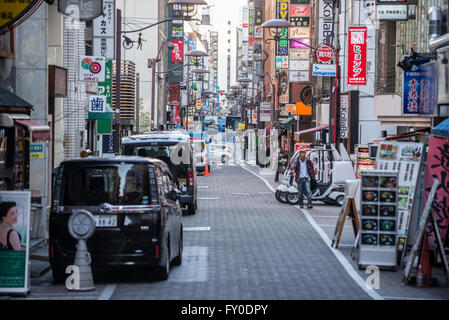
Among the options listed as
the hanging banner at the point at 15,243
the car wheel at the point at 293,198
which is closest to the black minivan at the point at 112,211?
the hanging banner at the point at 15,243

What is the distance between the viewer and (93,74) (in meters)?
27.0

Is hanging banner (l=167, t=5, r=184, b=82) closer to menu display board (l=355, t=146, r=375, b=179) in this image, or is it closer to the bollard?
menu display board (l=355, t=146, r=375, b=179)

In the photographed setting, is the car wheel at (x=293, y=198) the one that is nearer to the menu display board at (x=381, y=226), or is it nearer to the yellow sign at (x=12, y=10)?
the menu display board at (x=381, y=226)

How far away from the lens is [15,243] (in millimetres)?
11531

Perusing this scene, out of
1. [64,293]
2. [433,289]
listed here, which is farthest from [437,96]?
[64,293]

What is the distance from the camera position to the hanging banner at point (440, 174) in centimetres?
1436

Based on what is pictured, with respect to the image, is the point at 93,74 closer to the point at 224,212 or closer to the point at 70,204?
the point at 224,212

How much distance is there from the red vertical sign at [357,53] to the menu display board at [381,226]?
22730mm

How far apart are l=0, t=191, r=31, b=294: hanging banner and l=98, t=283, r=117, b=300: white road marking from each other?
102 cm

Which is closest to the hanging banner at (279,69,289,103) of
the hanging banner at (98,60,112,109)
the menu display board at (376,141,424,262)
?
the hanging banner at (98,60,112,109)

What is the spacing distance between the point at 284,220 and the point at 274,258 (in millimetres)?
7887

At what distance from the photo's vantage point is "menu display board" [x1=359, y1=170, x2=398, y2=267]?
1439cm

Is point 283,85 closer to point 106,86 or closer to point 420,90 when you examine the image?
point 106,86
